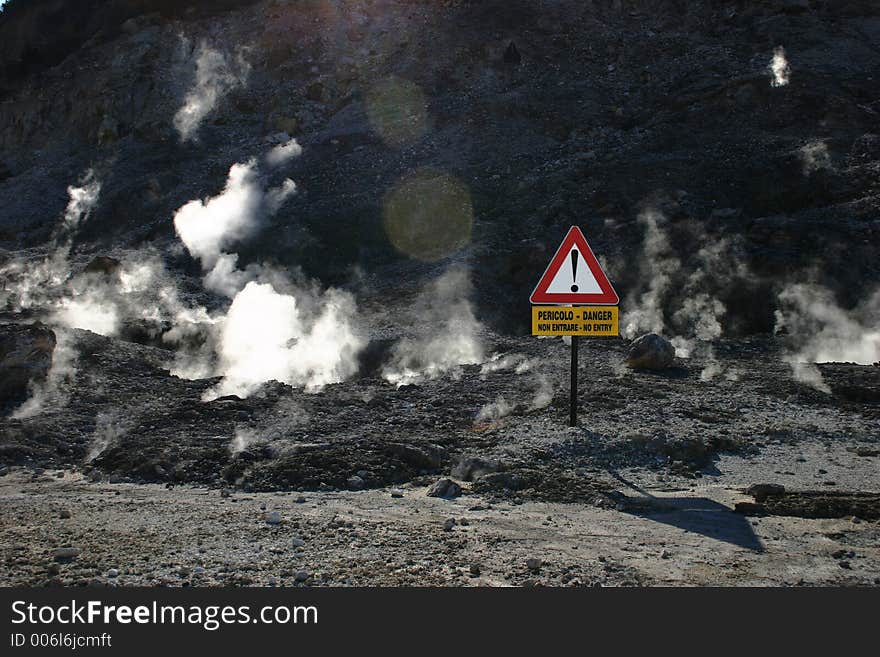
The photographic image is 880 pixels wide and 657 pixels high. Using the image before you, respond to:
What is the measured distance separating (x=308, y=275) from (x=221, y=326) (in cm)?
334

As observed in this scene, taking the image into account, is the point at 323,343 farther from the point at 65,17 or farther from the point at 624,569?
the point at 65,17

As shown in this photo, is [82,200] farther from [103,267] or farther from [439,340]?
[439,340]

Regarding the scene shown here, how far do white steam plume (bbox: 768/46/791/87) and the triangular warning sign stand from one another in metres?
14.0

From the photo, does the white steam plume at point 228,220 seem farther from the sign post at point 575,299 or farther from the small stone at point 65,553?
the small stone at point 65,553

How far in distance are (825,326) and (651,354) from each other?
12.2ft

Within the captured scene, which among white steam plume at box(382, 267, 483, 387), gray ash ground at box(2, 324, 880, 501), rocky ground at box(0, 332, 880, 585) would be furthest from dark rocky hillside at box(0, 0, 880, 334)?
rocky ground at box(0, 332, 880, 585)

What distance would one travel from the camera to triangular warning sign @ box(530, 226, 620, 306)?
6.20m

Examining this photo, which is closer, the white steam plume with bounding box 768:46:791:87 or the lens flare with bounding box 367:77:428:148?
the white steam plume with bounding box 768:46:791:87

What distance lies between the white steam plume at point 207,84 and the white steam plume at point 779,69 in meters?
14.9

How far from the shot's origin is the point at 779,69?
60.0 ft

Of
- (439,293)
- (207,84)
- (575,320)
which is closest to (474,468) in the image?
(575,320)

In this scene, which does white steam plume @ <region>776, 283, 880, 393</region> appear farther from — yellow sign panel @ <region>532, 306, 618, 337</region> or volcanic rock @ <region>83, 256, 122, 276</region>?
volcanic rock @ <region>83, 256, 122, 276</region>

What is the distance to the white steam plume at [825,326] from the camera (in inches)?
402

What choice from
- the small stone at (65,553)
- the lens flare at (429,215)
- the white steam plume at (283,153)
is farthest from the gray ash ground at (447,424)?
the white steam plume at (283,153)
